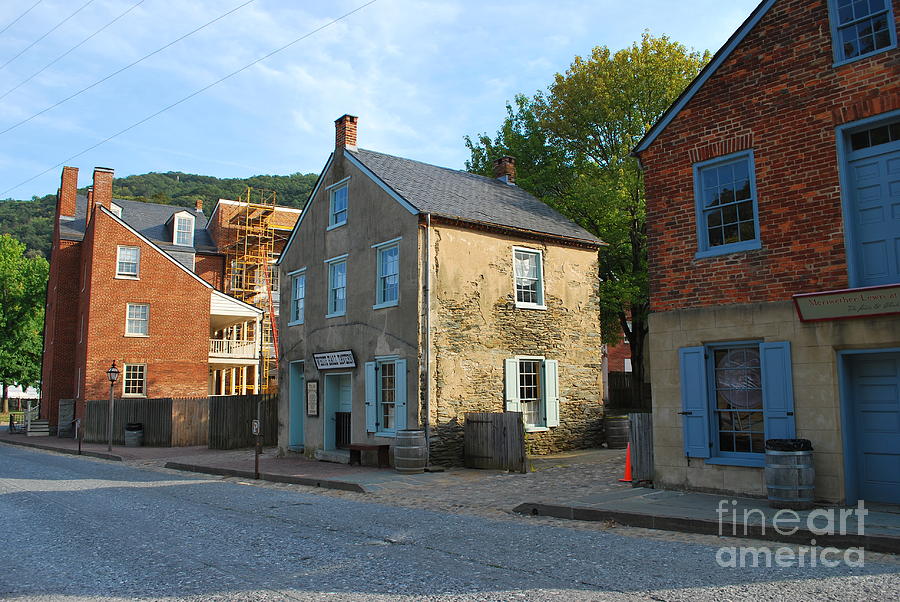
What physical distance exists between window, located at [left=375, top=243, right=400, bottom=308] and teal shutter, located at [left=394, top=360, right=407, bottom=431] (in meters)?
1.74

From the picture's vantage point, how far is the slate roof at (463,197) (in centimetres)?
1884

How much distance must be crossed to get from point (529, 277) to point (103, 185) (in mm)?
27353

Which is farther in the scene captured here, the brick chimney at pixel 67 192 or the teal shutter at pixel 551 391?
the brick chimney at pixel 67 192

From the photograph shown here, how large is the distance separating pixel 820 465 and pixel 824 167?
4358mm

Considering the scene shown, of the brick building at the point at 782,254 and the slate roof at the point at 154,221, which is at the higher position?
the slate roof at the point at 154,221

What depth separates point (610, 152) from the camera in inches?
1214

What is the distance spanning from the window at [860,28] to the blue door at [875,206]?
3.88 feet

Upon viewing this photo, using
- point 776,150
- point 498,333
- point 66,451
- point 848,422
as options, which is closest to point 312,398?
point 498,333

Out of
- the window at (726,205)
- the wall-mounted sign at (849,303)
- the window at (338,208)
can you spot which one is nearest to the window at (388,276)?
the window at (338,208)

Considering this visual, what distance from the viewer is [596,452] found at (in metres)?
19.8

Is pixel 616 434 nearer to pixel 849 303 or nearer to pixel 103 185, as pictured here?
pixel 849 303

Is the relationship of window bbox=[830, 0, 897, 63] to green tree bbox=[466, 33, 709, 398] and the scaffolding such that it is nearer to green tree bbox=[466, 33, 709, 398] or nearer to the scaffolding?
green tree bbox=[466, 33, 709, 398]

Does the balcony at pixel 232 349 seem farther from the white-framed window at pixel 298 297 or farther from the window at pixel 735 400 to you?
the window at pixel 735 400

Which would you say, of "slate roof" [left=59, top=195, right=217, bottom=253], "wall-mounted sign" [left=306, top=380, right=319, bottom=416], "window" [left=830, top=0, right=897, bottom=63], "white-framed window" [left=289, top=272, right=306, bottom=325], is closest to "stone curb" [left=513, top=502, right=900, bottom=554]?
"window" [left=830, top=0, right=897, bottom=63]
